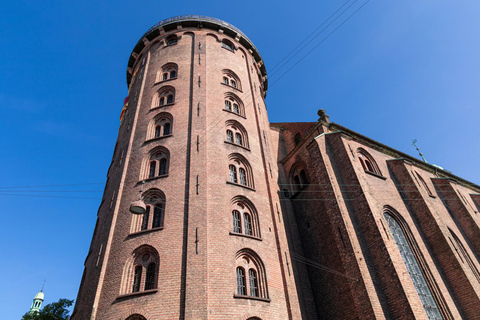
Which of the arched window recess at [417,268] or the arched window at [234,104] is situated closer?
the arched window recess at [417,268]

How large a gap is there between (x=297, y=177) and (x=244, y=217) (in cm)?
678

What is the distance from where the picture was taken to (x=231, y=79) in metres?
22.6

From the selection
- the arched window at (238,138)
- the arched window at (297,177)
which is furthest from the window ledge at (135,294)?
the arched window at (297,177)

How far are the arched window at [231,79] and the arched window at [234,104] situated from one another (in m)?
1.22

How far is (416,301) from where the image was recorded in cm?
1245

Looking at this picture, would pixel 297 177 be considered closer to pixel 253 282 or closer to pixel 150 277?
pixel 253 282

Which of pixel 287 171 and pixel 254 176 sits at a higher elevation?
pixel 287 171

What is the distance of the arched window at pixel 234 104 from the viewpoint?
20.6 m

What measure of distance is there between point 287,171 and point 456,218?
509 inches

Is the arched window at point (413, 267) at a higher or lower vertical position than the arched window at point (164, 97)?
lower

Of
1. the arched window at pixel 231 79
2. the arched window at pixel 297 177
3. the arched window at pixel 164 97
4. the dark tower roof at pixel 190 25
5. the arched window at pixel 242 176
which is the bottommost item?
the arched window at pixel 242 176

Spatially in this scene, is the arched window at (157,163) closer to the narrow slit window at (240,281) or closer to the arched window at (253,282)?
the narrow slit window at (240,281)

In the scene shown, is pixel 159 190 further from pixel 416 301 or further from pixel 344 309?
pixel 416 301

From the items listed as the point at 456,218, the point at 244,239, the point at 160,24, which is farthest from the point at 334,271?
the point at 160,24
